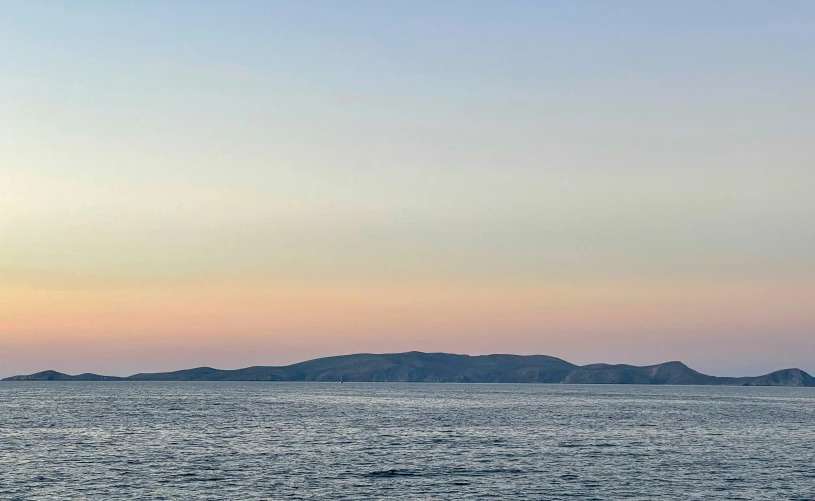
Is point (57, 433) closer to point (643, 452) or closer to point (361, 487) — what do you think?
point (361, 487)

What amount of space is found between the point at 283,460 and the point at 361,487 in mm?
20947

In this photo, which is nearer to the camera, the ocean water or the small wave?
the ocean water

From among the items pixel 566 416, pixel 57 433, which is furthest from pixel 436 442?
pixel 566 416

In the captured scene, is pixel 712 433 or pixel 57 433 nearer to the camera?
pixel 57 433

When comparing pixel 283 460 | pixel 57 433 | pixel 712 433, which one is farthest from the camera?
pixel 712 433

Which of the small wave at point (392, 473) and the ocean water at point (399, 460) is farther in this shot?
the small wave at point (392, 473)

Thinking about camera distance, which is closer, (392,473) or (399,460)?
(392,473)

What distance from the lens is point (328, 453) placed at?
10256 centimetres

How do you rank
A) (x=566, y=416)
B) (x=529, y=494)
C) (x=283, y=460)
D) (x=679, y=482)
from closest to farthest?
(x=529, y=494) < (x=679, y=482) < (x=283, y=460) < (x=566, y=416)

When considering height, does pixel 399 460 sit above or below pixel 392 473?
above

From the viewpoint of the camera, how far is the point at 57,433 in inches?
5059

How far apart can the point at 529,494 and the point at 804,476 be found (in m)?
31.9

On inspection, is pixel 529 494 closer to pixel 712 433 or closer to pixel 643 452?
pixel 643 452

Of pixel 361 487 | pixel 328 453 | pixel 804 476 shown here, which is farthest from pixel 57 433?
pixel 804 476
